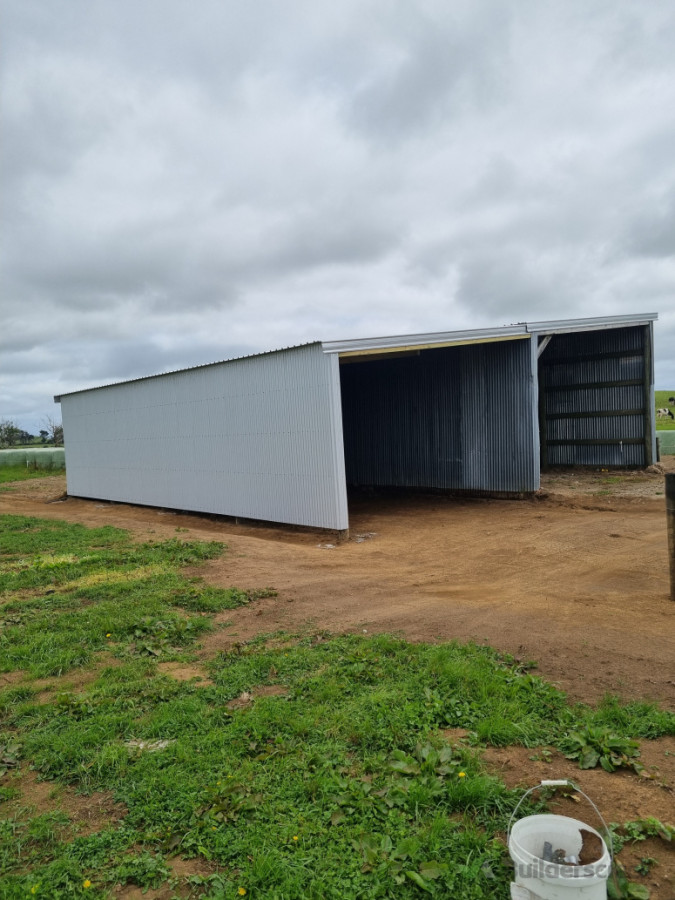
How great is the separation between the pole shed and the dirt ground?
104 cm

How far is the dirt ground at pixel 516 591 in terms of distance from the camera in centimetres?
338

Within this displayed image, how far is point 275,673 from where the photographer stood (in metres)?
4.90

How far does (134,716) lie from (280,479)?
8.67 meters

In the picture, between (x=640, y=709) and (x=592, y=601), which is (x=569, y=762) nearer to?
(x=640, y=709)

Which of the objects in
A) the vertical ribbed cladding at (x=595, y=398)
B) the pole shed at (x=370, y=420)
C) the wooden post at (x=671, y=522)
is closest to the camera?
the wooden post at (x=671, y=522)

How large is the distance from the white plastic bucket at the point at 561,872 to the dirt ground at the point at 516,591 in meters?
0.32

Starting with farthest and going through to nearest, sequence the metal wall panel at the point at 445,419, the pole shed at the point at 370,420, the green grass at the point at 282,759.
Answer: the metal wall panel at the point at 445,419 < the pole shed at the point at 370,420 < the green grass at the point at 282,759

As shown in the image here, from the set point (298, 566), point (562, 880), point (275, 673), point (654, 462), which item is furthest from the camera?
point (654, 462)

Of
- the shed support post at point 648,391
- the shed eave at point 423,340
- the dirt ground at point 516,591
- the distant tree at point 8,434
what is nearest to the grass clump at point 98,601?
the dirt ground at point 516,591

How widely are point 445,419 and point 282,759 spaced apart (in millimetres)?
13429

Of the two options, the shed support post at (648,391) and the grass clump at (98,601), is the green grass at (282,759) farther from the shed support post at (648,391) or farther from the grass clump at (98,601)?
the shed support post at (648,391)

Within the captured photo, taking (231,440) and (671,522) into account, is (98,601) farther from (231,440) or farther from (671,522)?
(231,440)

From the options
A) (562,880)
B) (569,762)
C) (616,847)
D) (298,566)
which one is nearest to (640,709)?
(569,762)

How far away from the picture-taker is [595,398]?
703 inches
